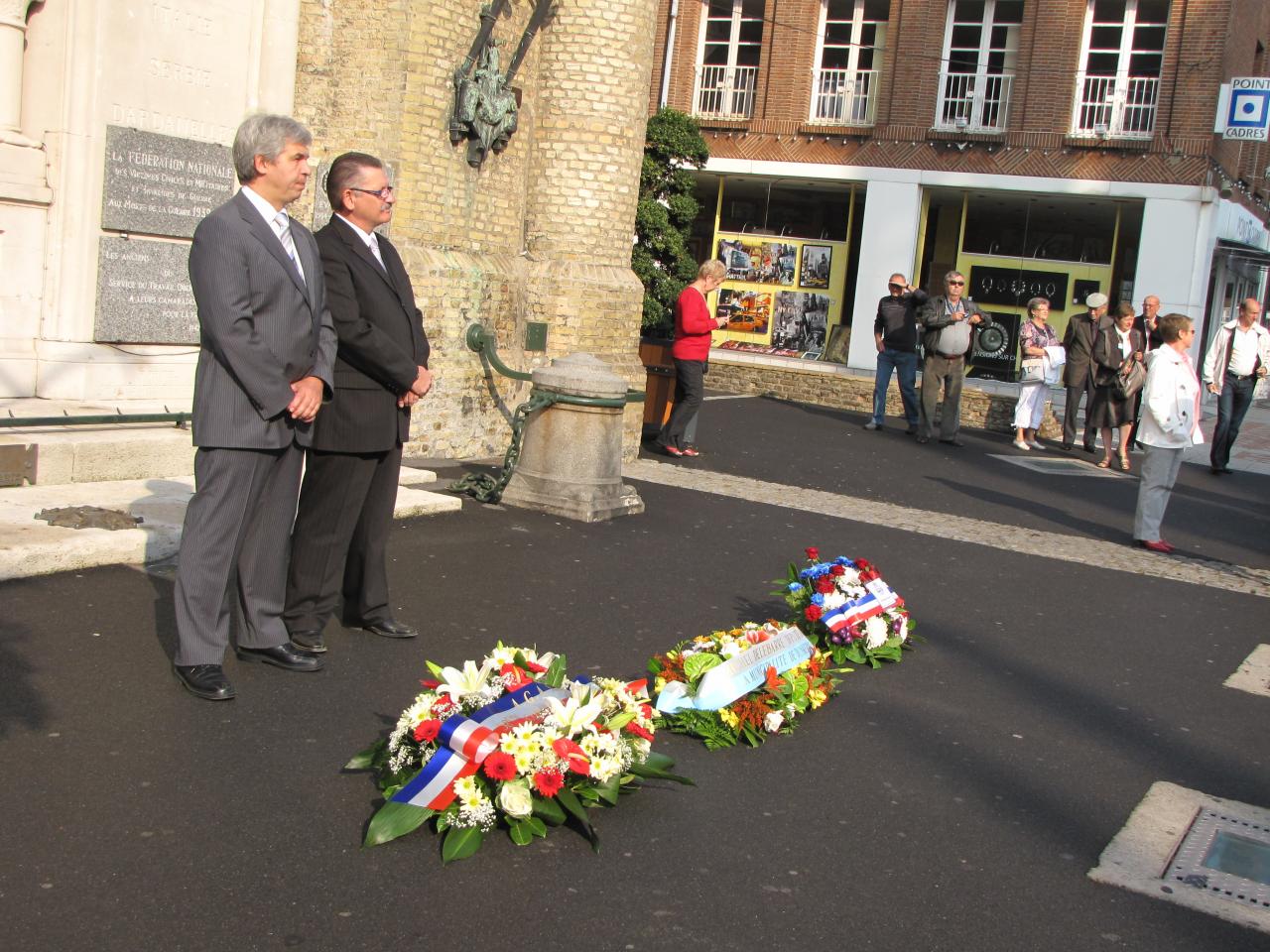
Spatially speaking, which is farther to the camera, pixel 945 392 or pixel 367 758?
pixel 945 392

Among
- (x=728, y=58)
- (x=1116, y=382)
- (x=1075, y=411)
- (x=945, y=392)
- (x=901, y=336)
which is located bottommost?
(x=1075, y=411)

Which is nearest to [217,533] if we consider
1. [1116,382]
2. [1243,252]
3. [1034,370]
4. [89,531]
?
[89,531]

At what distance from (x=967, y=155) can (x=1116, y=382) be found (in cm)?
1383

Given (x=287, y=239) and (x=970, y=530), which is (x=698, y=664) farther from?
(x=970, y=530)

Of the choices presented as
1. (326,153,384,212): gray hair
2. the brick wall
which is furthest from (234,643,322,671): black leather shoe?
the brick wall

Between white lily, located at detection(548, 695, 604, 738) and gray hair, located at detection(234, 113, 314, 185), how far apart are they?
233 centimetres

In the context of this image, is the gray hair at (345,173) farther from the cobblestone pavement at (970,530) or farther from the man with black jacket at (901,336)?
the man with black jacket at (901,336)

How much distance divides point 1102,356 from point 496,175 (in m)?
8.37

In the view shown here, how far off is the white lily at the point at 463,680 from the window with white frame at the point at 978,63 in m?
26.8

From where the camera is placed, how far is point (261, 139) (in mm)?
5238

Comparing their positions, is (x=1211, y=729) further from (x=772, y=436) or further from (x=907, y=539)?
(x=772, y=436)

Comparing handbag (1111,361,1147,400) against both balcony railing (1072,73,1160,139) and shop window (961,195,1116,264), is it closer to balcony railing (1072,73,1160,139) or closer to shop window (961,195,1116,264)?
balcony railing (1072,73,1160,139)

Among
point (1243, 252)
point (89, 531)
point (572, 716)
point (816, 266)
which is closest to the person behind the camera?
point (572, 716)

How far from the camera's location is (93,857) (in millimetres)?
3955
